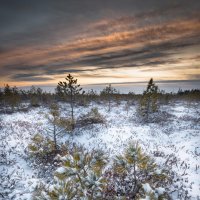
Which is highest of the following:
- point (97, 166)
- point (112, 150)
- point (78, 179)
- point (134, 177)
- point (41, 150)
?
point (97, 166)

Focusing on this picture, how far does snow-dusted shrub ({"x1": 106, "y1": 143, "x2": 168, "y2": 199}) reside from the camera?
6381mm

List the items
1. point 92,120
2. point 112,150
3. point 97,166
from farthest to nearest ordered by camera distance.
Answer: point 92,120 < point 112,150 < point 97,166

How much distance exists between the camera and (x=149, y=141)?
66.7 ft

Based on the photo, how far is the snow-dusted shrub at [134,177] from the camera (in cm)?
638

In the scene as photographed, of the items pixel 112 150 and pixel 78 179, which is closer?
pixel 78 179

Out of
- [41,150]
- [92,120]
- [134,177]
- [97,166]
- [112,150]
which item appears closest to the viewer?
[97,166]

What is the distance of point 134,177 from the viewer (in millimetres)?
8812

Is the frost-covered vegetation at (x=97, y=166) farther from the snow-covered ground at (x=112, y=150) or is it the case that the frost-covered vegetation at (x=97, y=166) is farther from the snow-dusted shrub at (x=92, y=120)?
the snow-dusted shrub at (x=92, y=120)

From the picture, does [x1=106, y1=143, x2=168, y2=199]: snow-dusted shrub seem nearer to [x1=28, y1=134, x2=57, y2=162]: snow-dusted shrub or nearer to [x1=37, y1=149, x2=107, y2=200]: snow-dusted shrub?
[x1=37, y1=149, x2=107, y2=200]: snow-dusted shrub

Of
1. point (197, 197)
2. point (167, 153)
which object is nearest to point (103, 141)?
point (167, 153)

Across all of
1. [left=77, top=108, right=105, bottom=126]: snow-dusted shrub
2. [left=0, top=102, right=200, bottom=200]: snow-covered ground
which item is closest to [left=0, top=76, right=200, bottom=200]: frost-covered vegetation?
[left=0, top=102, right=200, bottom=200]: snow-covered ground

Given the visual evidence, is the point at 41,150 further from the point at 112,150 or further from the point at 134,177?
the point at 134,177

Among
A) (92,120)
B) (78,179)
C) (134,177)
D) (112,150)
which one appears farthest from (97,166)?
(92,120)

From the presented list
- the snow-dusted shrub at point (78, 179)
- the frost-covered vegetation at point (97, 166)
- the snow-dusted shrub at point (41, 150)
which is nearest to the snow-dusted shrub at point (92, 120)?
the frost-covered vegetation at point (97, 166)
